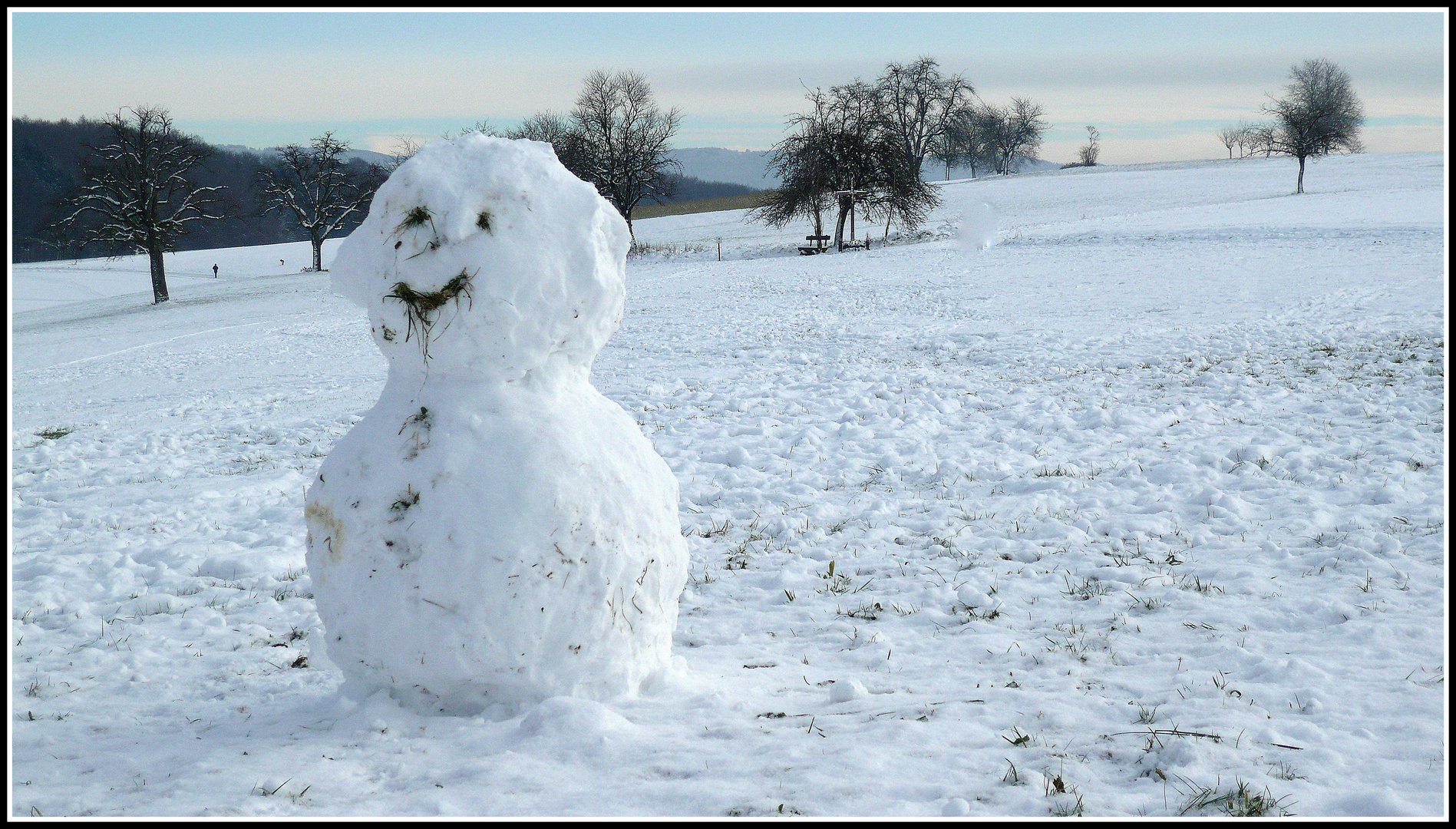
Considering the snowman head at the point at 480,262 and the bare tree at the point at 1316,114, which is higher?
the bare tree at the point at 1316,114

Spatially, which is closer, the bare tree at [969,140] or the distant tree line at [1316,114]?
the distant tree line at [1316,114]

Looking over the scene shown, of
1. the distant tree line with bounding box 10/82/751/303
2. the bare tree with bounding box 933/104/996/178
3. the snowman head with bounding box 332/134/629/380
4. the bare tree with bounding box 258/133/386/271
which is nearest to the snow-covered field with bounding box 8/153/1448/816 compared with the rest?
the snowman head with bounding box 332/134/629/380

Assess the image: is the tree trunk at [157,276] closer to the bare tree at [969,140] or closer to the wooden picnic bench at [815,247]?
the wooden picnic bench at [815,247]

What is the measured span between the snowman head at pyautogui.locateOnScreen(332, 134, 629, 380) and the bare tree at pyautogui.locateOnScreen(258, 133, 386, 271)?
1672 inches

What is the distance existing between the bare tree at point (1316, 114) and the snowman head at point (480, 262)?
48.7 m

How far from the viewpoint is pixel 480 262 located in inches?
133

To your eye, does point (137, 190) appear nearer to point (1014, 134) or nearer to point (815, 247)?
point (815, 247)

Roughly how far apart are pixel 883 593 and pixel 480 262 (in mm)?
3088

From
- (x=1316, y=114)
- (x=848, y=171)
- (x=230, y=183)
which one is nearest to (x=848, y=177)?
(x=848, y=171)

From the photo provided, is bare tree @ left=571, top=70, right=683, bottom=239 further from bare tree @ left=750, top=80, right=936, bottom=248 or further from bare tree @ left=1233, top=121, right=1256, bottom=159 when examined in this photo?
bare tree @ left=1233, top=121, right=1256, bottom=159

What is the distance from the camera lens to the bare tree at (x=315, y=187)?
42906mm

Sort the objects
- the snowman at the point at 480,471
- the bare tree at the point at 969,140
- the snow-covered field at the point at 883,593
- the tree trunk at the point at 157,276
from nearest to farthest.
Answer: the snow-covered field at the point at 883,593
the snowman at the point at 480,471
the tree trunk at the point at 157,276
the bare tree at the point at 969,140

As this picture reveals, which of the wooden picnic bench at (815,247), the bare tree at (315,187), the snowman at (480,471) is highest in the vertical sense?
the bare tree at (315,187)

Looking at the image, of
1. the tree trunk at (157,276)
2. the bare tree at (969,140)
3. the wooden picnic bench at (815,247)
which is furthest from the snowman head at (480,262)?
the bare tree at (969,140)
